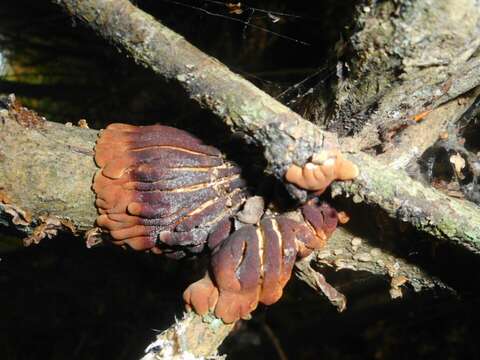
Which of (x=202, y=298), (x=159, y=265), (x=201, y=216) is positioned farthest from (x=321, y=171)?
(x=159, y=265)

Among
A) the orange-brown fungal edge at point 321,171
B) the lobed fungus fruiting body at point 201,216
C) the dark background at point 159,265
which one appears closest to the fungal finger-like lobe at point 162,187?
the lobed fungus fruiting body at point 201,216

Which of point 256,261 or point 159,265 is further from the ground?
point 256,261

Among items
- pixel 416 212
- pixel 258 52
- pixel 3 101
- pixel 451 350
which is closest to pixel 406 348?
pixel 451 350

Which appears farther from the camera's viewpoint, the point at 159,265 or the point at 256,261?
the point at 159,265

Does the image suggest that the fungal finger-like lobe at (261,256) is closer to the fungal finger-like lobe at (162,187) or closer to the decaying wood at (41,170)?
the fungal finger-like lobe at (162,187)

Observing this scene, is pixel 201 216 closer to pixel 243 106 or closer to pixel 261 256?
pixel 261 256

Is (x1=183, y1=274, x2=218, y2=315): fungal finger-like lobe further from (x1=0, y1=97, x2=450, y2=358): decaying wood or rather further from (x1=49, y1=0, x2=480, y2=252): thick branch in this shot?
(x1=49, y1=0, x2=480, y2=252): thick branch

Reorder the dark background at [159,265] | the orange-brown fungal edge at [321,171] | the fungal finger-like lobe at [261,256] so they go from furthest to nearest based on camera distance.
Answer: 1. the dark background at [159,265]
2. the fungal finger-like lobe at [261,256]
3. the orange-brown fungal edge at [321,171]
